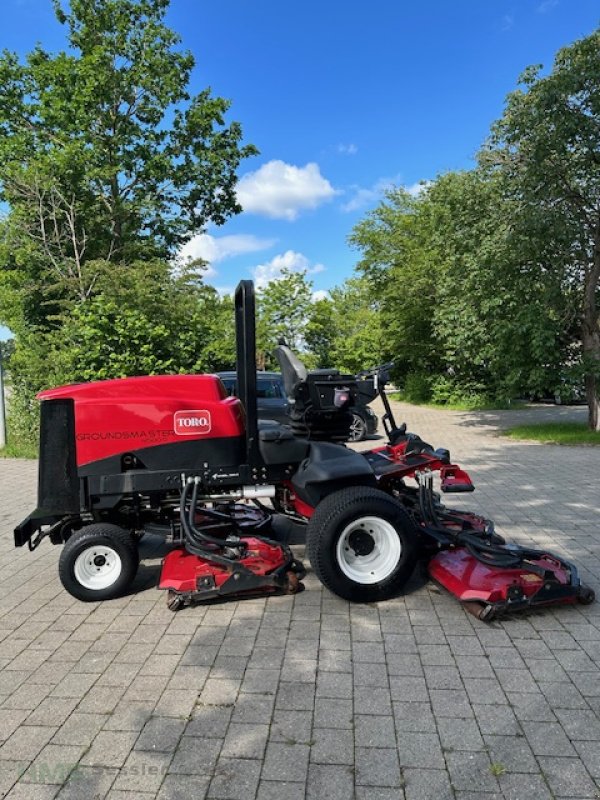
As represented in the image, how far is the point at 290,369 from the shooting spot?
15.2 ft

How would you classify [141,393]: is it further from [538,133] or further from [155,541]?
[538,133]

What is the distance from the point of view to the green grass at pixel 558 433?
11.5 metres

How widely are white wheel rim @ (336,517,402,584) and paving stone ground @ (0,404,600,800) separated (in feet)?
0.80

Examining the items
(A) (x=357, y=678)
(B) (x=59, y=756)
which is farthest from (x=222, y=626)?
(B) (x=59, y=756)

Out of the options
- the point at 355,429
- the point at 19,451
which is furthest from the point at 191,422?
the point at 19,451

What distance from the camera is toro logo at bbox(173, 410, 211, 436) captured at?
3.98 m

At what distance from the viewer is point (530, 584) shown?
3.63 m

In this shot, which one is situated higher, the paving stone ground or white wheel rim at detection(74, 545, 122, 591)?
white wheel rim at detection(74, 545, 122, 591)

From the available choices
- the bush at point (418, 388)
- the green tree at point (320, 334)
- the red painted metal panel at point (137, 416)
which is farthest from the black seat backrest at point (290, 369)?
the green tree at point (320, 334)

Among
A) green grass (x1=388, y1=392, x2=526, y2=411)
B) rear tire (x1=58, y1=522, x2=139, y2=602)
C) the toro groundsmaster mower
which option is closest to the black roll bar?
the toro groundsmaster mower

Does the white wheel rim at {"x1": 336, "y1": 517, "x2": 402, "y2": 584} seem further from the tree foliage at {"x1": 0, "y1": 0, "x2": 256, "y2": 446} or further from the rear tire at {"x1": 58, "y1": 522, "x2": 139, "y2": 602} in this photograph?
the tree foliage at {"x1": 0, "y1": 0, "x2": 256, "y2": 446}

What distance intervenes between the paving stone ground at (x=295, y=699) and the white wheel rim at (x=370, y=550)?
244 mm

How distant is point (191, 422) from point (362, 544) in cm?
145

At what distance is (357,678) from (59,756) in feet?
4.79
